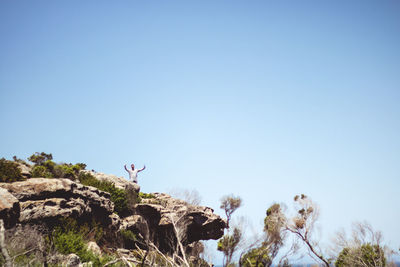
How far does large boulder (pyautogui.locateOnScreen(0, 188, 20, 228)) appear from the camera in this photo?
463 inches

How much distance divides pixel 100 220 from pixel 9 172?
590cm

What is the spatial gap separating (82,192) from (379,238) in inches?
945

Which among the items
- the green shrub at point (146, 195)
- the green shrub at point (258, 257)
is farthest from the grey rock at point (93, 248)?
the green shrub at point (258, 257)

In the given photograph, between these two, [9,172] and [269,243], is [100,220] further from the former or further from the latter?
[269,243]

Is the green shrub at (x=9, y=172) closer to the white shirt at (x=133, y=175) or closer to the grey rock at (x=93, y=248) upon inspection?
the grey rock at (x=93, y=248)

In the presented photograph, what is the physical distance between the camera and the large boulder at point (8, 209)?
1176 cm

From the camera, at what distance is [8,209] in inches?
469

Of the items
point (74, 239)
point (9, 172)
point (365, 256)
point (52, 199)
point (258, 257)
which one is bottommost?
point (74, 239)

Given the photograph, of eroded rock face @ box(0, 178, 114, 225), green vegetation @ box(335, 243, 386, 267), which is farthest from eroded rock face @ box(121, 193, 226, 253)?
green vegetation @ box(335, 243, 386, 267)

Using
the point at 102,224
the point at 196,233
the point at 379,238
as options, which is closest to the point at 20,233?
the point at 102,224

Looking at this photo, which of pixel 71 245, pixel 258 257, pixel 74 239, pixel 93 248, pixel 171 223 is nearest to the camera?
pixel 71 245

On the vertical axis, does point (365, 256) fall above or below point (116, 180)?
below

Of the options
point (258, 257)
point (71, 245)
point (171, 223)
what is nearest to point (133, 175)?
point (171, 223)

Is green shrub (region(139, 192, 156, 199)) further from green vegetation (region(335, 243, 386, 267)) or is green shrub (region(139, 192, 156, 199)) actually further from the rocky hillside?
green vegetation (region(335, 243, 386, 267))
